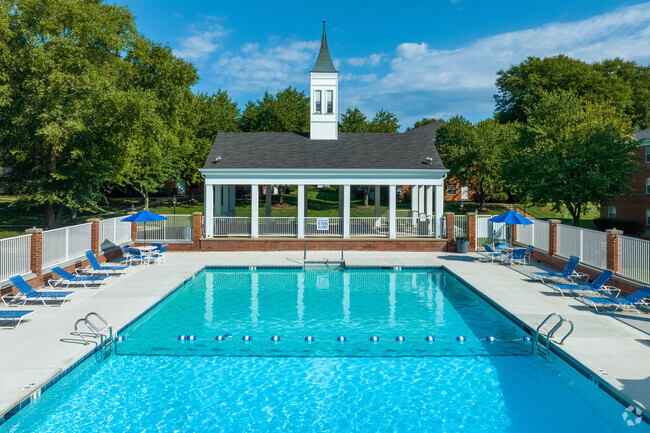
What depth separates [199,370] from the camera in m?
9.82

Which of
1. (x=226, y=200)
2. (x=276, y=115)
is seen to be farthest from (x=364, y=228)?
(x=276, y=115)

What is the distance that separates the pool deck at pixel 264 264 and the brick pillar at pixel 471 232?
4.17 m

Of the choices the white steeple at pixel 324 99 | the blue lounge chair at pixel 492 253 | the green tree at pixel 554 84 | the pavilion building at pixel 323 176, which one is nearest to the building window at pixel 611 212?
the green tree at pixel 554 84

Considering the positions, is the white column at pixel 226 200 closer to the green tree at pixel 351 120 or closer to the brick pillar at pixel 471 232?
the brick pillar at pixel 471 232

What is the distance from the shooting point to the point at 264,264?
2194cm

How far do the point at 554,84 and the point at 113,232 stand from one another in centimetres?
5888

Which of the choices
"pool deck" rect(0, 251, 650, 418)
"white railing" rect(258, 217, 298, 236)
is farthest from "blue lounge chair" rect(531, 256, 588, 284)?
"white railing" rect(258, 217, 298, 236)

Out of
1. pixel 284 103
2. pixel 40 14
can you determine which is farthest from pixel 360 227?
pixel 284 103

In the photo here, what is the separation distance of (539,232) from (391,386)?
16638 millimetres

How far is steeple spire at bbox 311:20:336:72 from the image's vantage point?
31.2 m

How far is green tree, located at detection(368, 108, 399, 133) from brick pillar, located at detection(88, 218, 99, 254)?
42746 mm

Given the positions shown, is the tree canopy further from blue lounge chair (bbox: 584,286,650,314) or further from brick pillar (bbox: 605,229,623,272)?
blue lounge chair (bbox: 584,286,650,314)

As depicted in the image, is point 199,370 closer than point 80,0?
Yes

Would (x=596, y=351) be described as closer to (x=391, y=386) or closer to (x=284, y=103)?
(x=391, y=386)
